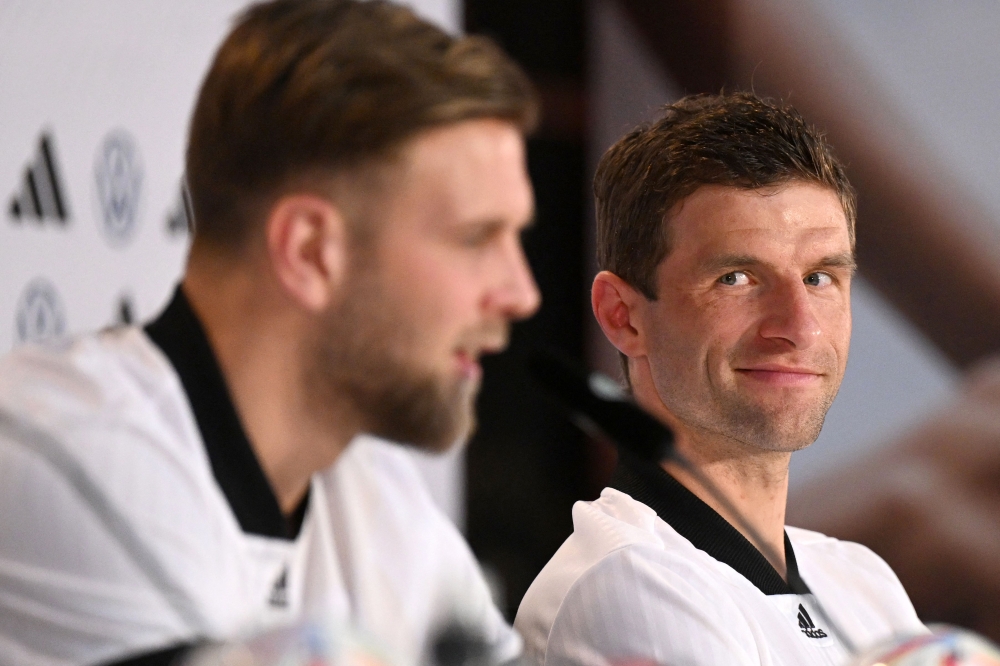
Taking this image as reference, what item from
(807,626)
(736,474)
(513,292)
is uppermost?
(513,292)

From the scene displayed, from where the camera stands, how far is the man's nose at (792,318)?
122 centimetres

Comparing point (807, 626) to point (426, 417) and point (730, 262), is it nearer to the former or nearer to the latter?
point (730, 262)

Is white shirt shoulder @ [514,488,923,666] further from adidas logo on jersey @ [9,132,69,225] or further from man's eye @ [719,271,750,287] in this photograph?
adidas logo on jersey @ [9,132,69,225]

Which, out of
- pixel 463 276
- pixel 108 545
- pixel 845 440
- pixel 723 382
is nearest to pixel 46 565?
pixel 108 545

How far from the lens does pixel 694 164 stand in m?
1.26

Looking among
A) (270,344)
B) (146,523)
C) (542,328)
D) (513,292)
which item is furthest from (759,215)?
(542,328)

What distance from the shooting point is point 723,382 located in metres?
1.24

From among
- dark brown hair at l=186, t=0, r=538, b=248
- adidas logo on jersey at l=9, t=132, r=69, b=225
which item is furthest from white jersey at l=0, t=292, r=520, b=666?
adidas logo on jersey at l=9, t=132, r=69, b=225

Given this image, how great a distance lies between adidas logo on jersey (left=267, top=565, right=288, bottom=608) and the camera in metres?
0.78

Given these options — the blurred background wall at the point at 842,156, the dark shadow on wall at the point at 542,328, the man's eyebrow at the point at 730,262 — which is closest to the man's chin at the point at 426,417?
the man's eyebrow at the point at 730,262

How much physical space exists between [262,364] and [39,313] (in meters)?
0.78

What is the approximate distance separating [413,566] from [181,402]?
0.71ft

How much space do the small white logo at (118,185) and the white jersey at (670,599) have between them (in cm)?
77

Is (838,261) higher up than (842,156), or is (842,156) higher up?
(838,261)
